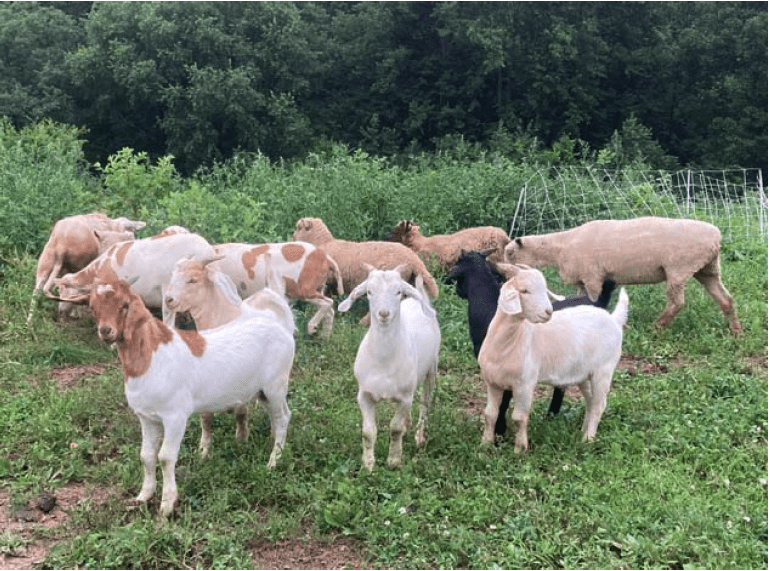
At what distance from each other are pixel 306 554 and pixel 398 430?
102cm

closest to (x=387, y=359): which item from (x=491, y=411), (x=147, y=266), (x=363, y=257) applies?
(x=491, y=411)

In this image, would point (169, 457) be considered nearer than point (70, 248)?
Yes

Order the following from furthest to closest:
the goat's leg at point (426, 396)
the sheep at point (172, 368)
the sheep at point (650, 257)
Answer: the sheep at point (650, 257), the goat's leg at point (426, 396), the sheep at point (172, 368)

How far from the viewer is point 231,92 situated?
26188 mm

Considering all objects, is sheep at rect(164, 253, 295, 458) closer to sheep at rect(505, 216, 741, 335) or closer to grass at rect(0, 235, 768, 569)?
grass at rect(0, 235, 768, 569)

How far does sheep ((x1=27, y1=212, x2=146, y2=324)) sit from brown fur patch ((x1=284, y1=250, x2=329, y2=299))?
1.92 m

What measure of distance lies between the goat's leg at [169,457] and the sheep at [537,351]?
1.91m

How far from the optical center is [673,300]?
26.9ft

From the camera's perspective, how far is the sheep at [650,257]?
26.7 ft

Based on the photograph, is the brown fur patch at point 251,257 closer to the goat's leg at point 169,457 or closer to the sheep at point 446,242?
the sheep at point 446,242

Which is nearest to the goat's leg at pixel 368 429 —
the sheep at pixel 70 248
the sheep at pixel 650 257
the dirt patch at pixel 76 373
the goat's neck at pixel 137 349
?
the goat's neck at pixel 137 349

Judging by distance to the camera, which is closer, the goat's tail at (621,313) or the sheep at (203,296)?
the sheep at (203,296)

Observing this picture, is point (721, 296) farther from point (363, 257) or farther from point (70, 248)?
point (70, 248)

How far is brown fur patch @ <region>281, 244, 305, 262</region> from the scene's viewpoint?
748cm
